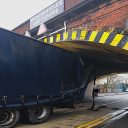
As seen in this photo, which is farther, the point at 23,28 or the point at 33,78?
the point at 23,28

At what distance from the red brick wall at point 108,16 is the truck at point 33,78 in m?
1.83

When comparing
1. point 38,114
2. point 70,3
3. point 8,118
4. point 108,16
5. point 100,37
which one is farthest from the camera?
point 70,3

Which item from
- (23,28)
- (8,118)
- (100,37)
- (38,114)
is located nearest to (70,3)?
(100,37)

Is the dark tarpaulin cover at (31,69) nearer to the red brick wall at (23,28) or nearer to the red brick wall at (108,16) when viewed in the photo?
the red brick wall at (108,16)

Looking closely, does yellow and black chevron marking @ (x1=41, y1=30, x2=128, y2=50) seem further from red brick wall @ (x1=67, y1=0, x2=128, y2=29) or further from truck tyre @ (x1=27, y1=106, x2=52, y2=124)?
truck tyre @ (x1=27, y1=106, x2=52, y2=124)

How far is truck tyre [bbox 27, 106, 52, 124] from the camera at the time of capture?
9.52 meters

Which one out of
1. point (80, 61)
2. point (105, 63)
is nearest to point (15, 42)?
point (80, 61)

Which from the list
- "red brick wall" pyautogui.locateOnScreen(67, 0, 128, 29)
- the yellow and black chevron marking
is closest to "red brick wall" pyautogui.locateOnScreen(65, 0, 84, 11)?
"red brick wall" pyautogui.locateOnScreen(67, 0, 128, 29)

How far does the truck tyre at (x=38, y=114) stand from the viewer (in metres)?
9.52

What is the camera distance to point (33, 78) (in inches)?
363

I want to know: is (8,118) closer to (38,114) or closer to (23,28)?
(38,114)

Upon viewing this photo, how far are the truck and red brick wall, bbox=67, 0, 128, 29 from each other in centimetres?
183

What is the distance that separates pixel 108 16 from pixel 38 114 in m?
4.65

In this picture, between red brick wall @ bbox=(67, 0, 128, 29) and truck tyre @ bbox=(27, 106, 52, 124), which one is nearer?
truck tyre @ bbox=(27, 106, 52, 124)
